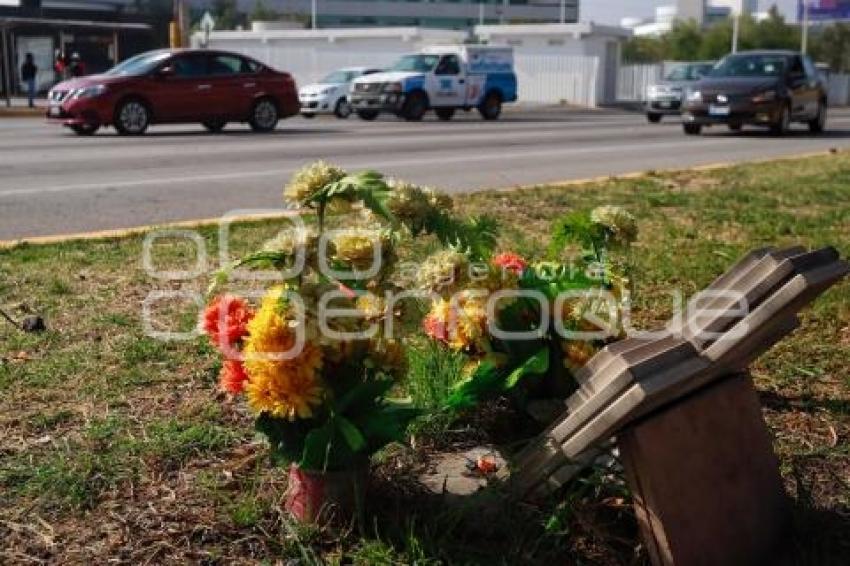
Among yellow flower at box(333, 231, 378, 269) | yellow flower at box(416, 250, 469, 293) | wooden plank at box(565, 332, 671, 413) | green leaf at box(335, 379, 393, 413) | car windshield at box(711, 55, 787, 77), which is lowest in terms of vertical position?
green leaf at box(335, 379, 393, 413)

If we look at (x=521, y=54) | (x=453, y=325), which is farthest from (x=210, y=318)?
(x=521, y=54)

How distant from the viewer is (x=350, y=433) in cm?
252

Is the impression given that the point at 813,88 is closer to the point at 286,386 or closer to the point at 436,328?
the point at 436,328

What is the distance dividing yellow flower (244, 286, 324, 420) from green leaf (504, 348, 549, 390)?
0.72m

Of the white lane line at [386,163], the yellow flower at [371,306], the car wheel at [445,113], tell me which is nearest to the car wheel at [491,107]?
the car wheel at [445,113]

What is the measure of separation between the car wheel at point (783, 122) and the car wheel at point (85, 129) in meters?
13.3

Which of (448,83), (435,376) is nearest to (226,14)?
(448,83)

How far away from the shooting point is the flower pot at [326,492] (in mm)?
2670

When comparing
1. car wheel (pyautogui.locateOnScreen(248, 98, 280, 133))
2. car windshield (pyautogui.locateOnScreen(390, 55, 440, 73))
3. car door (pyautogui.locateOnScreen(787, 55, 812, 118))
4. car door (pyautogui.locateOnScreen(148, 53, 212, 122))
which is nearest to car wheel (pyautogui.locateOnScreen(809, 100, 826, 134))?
car door (pyautogui.locateOnScreen(787, 55, 812, 118))

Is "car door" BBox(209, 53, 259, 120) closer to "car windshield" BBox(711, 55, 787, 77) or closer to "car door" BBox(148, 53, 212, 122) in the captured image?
"car door" BBox(148, 53, 212, 122)

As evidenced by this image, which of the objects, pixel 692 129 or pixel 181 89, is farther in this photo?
pixel 692 129

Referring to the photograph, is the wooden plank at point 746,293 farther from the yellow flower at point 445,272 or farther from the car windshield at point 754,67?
the car windshield at point 754,67

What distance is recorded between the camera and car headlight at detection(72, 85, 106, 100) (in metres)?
19.0

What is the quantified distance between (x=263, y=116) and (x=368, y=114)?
783 centimetres
